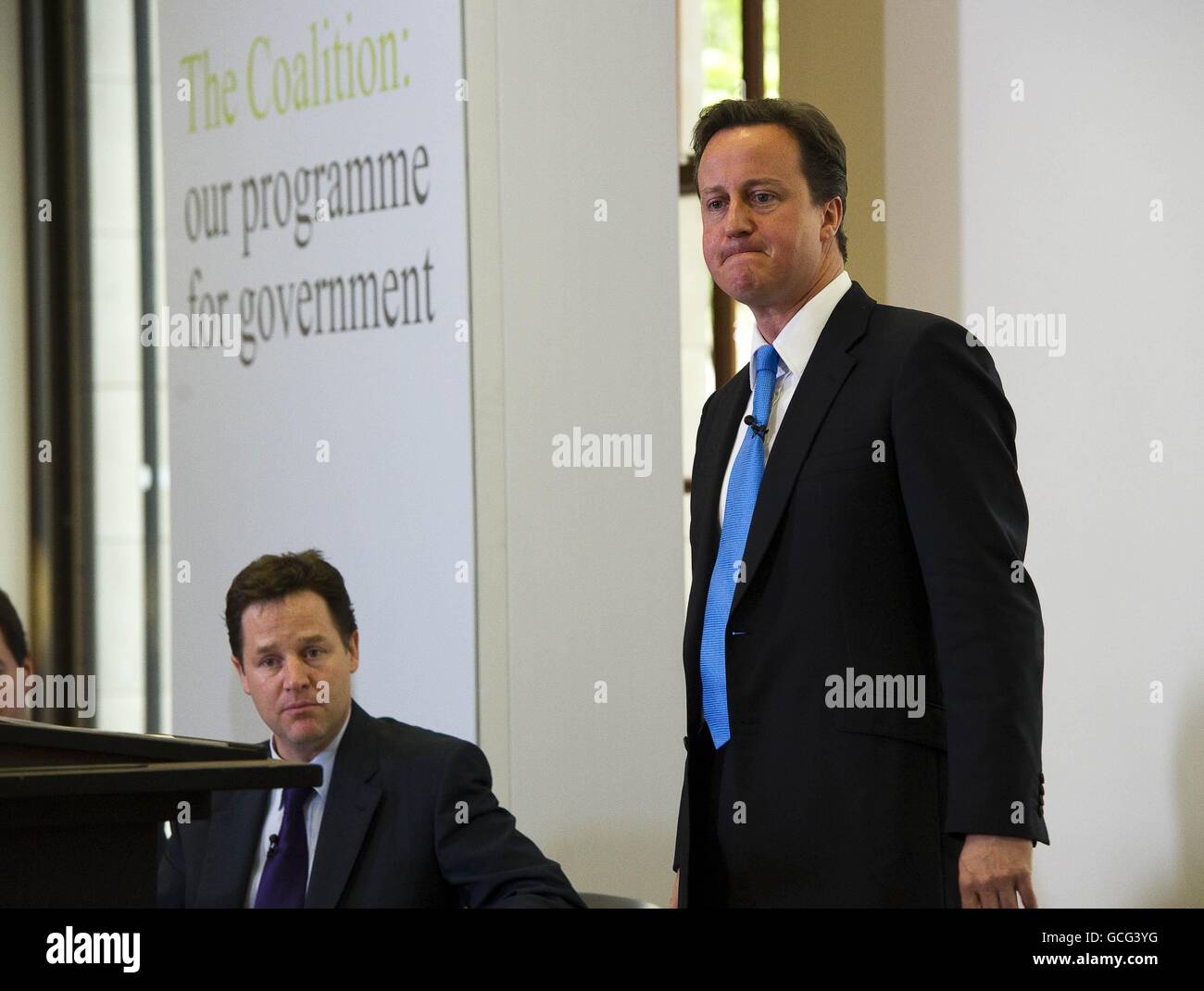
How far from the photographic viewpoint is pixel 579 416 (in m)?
3.49

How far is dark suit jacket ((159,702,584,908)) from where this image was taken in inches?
98.5

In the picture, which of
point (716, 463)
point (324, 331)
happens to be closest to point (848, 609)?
point (716, 463)

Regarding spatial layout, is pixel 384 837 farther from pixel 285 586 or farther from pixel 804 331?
pixel 804 331

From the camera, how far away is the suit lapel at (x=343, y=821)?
256 cm

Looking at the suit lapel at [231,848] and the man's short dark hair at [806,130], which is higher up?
the man's short dark hair at [806,130]

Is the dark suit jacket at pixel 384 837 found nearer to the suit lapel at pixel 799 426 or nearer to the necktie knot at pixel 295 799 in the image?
the necktie knot at pixel 295 799

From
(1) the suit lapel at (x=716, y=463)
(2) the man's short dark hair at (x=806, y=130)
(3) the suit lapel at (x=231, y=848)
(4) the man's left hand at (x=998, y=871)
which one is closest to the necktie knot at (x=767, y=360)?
(1) the suit lapel at (x=716, y=463)

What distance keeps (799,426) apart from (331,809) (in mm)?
1015

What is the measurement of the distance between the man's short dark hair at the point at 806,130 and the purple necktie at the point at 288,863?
124 cm

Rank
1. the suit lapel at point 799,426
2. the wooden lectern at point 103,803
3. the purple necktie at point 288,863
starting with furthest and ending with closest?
1. the purple necktie at point 288,863
2. the suit lapel at point 799,426
3. the wooden lectern at point 103,803

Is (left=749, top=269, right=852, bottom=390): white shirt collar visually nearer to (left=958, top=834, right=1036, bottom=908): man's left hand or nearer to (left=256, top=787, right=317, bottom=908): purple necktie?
(left=958, top=834, right=1036, bottom=908): man's left hand

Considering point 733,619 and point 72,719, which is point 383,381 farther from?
point 72,719

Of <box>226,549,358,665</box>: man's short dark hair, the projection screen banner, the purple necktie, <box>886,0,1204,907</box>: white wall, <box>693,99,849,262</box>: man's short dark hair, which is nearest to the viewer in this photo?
<box>693,99,849,262</box>: man's short dark hair

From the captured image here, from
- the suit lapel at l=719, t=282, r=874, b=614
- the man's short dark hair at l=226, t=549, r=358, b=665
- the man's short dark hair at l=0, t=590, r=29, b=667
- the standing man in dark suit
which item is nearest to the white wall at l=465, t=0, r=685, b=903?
the man's short dark hair at l=226, t=549, r=358, b=665
